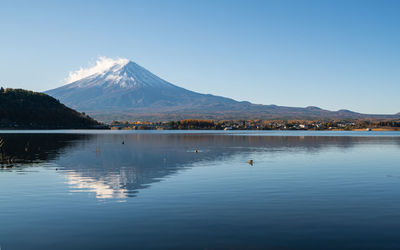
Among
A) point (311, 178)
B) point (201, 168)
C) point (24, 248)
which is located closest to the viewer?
point (24, 248)

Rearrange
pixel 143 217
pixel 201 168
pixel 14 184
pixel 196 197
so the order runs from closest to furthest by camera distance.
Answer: pixel 143 217, pixel 196 197, pixel 14 184, pixel 201 168

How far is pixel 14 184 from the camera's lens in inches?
1275

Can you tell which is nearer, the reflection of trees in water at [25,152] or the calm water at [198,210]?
the calm water at [198,210]

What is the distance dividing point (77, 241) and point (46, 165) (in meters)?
32.8

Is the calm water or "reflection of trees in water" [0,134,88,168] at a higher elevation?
"reflection of trees in water" [0,134,88,168]

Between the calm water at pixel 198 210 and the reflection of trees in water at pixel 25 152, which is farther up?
the reflection of trees in water at pixel 25 152

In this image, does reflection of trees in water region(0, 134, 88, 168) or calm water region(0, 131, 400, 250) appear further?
reflection of trees in water region(0, 134, 88, 168)

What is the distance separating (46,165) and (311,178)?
95.3 feet

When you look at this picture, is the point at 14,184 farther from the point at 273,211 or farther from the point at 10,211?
the point at 273,211

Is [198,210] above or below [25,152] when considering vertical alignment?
below

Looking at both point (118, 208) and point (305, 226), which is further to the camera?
point (118, 208)

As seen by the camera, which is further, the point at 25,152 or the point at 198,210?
the point at 25,152

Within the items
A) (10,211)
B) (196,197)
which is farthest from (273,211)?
(10,211)

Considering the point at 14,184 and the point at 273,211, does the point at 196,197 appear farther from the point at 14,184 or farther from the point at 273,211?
the point at 14,184
